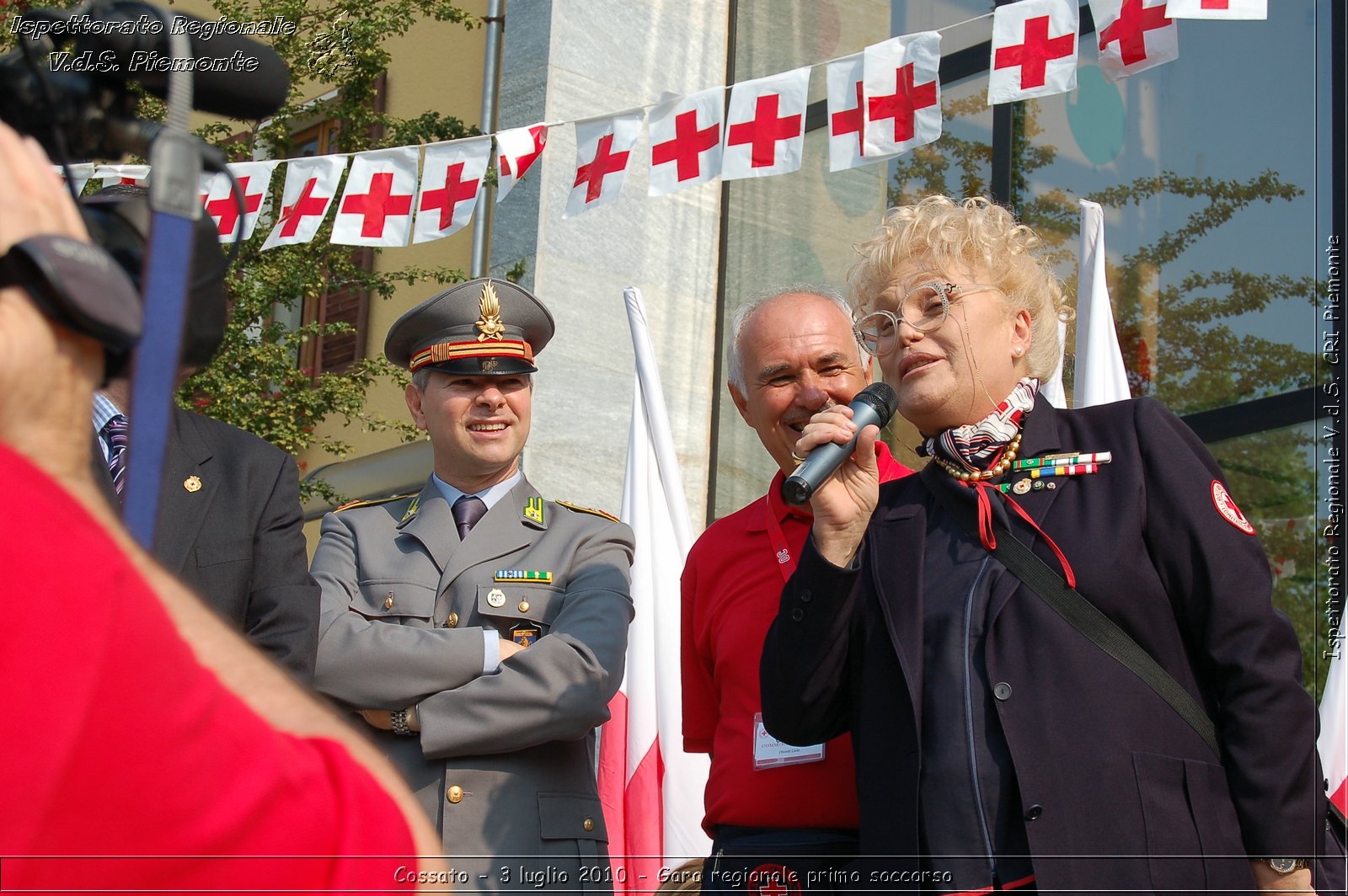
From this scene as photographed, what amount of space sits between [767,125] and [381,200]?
1.87 meters

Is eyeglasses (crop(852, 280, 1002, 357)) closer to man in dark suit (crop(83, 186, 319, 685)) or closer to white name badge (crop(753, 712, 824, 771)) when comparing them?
white name badge (crop(753, 712, 824, 771))

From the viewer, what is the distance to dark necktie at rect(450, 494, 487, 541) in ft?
13.1

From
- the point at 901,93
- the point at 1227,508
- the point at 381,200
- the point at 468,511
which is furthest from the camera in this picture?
the point at 381,200

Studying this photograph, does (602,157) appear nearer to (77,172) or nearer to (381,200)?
(381,200)

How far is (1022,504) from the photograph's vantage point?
9.21 feet

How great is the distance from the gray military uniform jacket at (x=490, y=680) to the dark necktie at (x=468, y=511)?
0.09 m

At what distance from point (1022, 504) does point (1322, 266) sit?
347cm

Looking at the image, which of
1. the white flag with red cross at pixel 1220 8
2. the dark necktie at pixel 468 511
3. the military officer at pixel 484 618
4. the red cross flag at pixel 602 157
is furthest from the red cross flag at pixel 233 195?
the white flag with red cross at pixel 1220 8

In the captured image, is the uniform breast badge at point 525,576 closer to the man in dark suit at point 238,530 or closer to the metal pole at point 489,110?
the man in dark suit at point 238,530

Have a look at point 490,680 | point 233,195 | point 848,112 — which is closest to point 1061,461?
point 490,680

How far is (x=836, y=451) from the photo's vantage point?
2756mm

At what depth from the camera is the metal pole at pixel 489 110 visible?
28.3 ft

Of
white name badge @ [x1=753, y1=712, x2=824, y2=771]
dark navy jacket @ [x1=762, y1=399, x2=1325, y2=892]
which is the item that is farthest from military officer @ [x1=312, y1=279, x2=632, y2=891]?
dark navy jacket @ [x1=762, y1=399, x2=1325, y2=892]

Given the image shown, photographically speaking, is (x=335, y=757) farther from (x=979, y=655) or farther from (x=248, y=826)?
(x=979, y=655)
